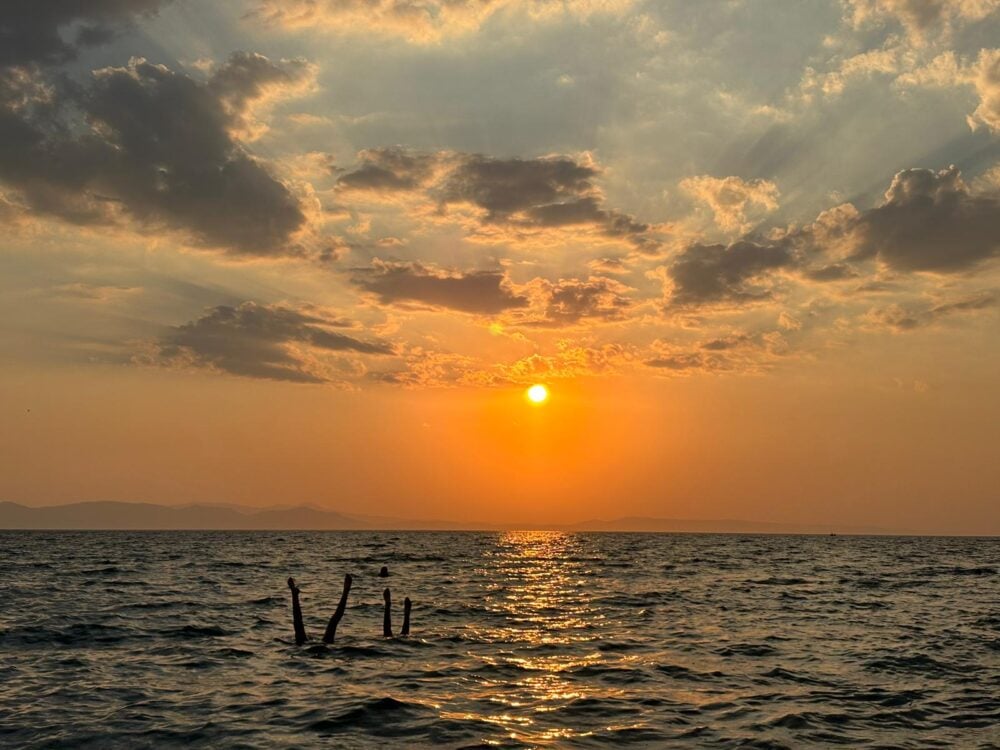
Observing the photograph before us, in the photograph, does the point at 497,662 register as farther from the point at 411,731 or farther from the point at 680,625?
the point at 680,625

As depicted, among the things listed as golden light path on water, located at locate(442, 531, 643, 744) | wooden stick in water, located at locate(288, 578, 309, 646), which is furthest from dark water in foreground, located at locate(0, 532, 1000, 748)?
wooden stick in water, located at locate(288, 578, 309, 646)

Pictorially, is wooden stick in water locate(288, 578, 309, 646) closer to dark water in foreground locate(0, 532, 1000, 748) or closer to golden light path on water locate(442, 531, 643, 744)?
dark water in foreground locate(0, 532, 1000, 748)

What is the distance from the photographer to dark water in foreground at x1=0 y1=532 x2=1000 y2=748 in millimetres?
19797

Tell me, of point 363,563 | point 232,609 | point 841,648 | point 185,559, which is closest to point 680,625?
point 841,648

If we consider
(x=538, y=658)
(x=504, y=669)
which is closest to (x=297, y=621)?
(x=504, y=669)

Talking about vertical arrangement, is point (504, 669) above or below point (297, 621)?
below

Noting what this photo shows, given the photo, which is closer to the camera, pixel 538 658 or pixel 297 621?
pixel 538 658

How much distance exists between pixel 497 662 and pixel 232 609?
20.1 meters

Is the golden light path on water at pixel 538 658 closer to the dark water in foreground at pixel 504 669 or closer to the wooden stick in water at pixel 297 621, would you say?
the dark water in foreground at pixel 504 669

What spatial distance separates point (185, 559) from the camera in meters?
92.0

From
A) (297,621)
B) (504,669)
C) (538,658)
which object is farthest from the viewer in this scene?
(297,621)

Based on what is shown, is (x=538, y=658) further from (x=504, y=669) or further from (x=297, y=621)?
(x=297, y=621)

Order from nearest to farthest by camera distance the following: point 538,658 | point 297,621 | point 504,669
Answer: point 504,669
point 538,658
point 297,621

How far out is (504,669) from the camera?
1083 inches
